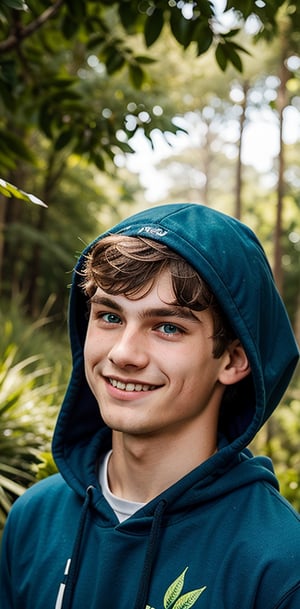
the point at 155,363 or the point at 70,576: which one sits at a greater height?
the point at 155,363

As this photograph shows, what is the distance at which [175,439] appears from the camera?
79.5 inches

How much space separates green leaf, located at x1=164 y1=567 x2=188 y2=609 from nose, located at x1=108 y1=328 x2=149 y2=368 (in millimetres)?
541

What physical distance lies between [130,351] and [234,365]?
14.1 inches

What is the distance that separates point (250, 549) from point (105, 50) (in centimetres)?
296

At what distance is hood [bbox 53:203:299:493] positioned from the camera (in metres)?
1.97

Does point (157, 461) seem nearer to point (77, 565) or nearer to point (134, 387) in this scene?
point (134, 387)

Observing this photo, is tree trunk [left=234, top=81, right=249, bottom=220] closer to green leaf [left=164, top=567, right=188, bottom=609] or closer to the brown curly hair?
the brown curly hair

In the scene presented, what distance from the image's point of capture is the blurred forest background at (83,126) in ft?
11.0

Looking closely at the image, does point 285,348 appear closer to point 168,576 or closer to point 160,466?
point 160,466

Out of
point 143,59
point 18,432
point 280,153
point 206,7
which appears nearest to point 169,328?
point 206,7

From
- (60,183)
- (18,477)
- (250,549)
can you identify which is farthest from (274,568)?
(60,183)

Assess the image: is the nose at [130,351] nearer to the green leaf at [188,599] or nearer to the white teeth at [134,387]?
the white teeth at [134,387]

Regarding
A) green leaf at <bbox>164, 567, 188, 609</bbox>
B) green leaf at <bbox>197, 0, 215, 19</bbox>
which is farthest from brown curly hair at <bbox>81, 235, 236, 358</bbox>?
green leaf at <bbox>197, 0, 215, 19</bbox>

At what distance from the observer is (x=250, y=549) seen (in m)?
1.79
